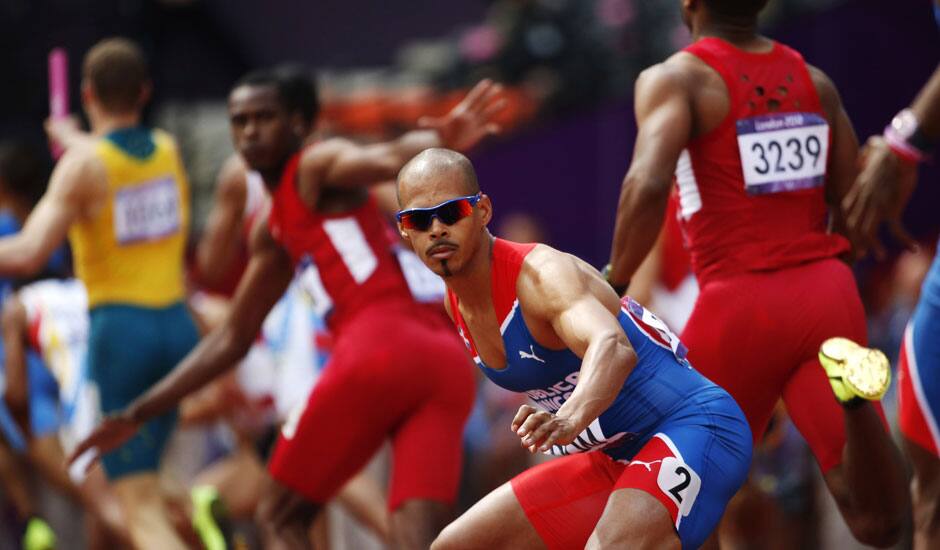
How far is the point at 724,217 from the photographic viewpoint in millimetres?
5551

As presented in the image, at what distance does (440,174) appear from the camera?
15.4ft

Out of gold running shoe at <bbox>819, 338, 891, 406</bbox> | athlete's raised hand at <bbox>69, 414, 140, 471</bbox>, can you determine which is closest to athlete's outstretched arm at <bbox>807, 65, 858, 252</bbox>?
gold running shoe at <bbox>819, 338, 891, 406</bbox>

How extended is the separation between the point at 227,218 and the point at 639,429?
13.3 ft

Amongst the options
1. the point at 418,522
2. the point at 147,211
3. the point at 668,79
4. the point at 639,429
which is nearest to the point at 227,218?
the point at 147,211

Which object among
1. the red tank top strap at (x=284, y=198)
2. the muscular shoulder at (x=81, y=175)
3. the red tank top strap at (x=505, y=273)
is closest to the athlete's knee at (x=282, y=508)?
the red tank top strap at (x=284, y=198)

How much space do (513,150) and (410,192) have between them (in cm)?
806

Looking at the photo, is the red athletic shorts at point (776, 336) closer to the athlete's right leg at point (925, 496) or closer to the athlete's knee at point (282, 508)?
the athlete's right leg at point (925, 496)

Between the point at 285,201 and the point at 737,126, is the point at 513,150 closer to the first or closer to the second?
the point at 285,201

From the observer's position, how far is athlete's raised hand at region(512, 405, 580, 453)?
3.99 m

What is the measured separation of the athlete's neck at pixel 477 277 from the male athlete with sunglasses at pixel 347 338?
148cm

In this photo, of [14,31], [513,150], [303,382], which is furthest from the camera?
[14,31]

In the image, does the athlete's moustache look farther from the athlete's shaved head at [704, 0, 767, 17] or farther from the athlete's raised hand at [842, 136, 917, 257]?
the athlete's raised hand at [842, 136, 917, 257]

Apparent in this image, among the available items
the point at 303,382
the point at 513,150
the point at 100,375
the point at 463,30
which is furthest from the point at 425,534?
the point at 463,30

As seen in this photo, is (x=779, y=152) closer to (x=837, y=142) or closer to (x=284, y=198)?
(x=837, y=142)
